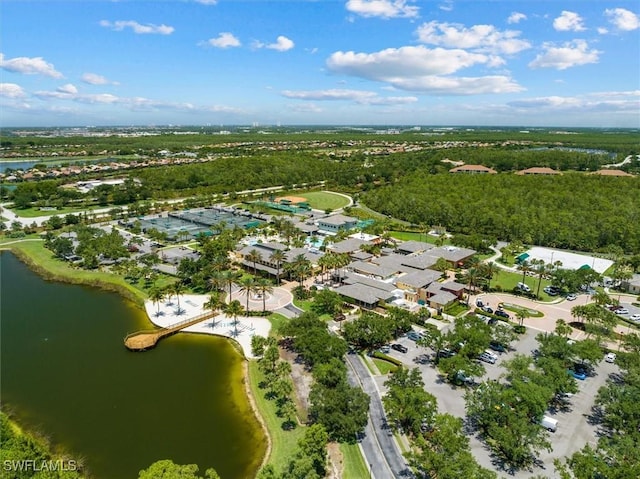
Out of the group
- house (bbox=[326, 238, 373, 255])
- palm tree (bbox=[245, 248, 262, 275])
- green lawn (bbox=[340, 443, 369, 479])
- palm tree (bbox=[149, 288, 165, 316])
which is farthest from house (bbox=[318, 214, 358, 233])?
green lawn (bbox=[340, 443, 369, 479])

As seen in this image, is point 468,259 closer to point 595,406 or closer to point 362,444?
point 595,406

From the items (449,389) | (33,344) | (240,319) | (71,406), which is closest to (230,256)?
(240,319)

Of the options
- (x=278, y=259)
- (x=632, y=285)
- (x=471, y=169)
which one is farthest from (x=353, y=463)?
(x=471, y=169)

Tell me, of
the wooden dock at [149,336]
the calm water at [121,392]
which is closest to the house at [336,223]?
the wooden dock at [149,336]

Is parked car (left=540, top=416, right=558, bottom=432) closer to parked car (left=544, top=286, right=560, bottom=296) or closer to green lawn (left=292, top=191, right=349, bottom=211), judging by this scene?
parked car (left=544, top=286, right=560, bottom=296)

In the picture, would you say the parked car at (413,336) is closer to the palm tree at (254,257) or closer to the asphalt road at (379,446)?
the asphalt road at (379,446)

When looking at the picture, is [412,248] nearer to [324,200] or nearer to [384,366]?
[384,366]
